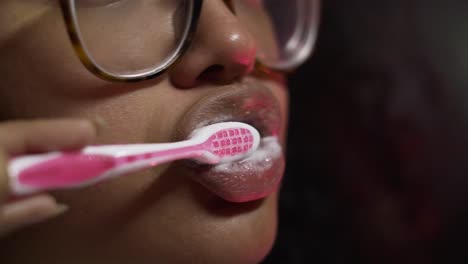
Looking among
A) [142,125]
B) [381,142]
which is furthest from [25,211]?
[381,142]

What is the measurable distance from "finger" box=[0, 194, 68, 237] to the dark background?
68 centimetres

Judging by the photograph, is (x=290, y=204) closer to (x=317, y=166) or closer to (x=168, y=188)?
(x=317, y=166)

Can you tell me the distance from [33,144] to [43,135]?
0.04 feet

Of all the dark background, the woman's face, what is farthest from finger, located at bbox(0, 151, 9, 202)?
the dark background

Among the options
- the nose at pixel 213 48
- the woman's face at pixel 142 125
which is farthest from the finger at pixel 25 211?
the nose at pixel 213 48

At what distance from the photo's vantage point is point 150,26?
57 centimetres

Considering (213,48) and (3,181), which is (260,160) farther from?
(3,181)

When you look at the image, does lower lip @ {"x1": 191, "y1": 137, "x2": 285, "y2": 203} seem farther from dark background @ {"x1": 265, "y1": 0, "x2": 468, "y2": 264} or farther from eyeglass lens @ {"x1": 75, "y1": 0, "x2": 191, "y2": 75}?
dark background @ {"x1": 265, "y1": 0, "x2": 468, "y2": 264}

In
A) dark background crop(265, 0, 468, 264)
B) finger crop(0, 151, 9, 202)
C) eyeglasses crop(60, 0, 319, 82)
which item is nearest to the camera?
finger crop(0, 151, 9, 202)

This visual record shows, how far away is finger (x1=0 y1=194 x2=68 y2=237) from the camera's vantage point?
0.42 m

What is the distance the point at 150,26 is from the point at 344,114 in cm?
67

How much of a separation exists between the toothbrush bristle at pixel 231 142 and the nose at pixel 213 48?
0.07 m

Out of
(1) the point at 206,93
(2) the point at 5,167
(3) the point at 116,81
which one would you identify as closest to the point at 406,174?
(1) the point at 206,93

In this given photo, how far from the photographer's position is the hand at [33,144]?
1.39ft
